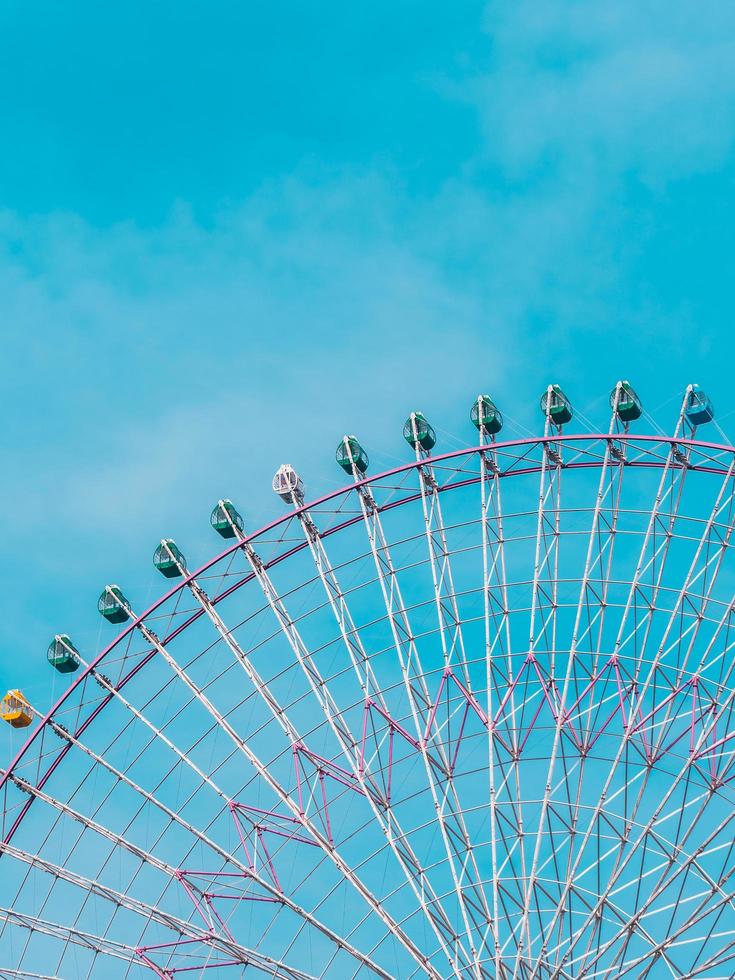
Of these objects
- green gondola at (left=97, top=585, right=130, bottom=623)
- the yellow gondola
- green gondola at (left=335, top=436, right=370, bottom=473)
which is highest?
green gondola at (left=335, top=436, right=370, bottom=473)

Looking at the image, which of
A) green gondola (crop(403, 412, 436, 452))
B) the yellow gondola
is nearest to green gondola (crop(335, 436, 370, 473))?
green gondola (crop(403, 412, 436, 452))

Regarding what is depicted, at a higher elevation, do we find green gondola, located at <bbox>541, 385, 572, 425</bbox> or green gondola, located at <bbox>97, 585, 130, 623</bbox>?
green gondola, located at <bbox>541, 385, 572, 425</bbox>

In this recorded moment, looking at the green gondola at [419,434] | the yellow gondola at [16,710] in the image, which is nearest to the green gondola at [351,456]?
the green gondola at [419,434]

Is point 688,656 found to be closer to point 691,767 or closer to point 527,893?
point 691,767

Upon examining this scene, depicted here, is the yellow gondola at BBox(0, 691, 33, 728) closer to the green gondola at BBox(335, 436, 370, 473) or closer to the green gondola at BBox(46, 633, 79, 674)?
the green gondola at BBox(46, 633, 79, 674)

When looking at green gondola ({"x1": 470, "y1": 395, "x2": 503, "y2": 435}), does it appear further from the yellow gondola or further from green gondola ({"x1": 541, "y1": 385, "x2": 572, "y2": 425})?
the yellow gondola

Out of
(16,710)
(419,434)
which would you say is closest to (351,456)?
(419,434)

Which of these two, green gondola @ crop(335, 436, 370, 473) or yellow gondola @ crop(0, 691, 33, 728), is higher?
green gondola @ crop(335, 436, 370, 473)

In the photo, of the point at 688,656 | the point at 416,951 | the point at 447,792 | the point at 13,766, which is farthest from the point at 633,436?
the point at 13,766

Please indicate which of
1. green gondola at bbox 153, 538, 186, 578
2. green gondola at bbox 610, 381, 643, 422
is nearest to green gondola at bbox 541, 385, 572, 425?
green gondola at bbox 610, 381, 643, 422

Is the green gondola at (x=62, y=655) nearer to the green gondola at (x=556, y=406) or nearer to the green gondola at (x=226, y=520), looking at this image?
the green gondola at (x=226, y=520)

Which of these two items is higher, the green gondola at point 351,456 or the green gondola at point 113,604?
the green gondola at point 351,456

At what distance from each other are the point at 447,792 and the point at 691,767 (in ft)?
32.1

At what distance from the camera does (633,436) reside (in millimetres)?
74062
